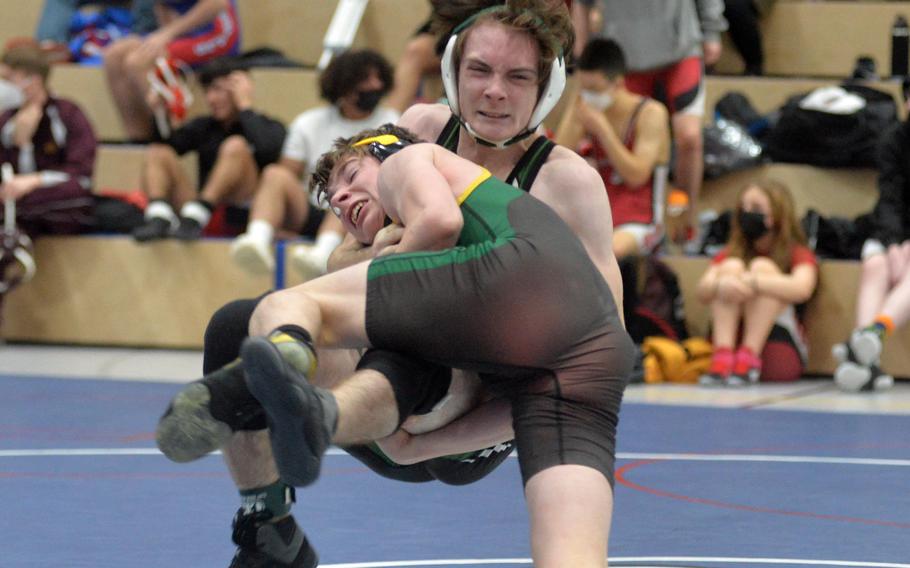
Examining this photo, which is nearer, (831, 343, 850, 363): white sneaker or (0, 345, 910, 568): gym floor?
(0, 345, 910, 568): gym floor

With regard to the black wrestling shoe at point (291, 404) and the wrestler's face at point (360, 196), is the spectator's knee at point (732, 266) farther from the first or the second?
the black wrestling shoe at point (291, 404)

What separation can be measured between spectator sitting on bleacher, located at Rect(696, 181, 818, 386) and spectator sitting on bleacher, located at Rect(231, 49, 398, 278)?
178cm

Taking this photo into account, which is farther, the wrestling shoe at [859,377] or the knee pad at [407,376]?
the wrestling shoe at [859,377]

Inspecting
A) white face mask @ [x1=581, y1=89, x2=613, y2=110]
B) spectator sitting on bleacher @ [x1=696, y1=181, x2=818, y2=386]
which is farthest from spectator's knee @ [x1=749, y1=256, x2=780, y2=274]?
white face mask @ [x1=581, y1=89, x2=613, y2=110]

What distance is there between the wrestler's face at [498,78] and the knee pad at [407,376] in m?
0.58

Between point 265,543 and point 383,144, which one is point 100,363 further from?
point 383,144

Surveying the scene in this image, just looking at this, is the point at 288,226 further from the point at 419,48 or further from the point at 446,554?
the point at 446,554

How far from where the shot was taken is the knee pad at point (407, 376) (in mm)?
2988

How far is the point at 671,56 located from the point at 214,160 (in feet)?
8.09

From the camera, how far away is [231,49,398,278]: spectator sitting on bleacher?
7.85 meters

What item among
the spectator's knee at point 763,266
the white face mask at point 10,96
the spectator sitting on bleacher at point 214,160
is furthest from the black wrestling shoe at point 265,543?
the white face mask at point 10,96

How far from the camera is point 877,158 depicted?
302 inches

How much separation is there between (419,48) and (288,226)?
1.17 m

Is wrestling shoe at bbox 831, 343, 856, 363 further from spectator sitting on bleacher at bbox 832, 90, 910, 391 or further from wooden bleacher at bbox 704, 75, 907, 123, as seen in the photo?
wooden bleacher at bbox 704, 75, 907, 123
